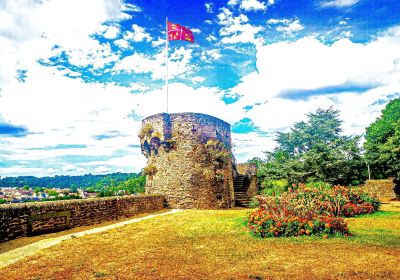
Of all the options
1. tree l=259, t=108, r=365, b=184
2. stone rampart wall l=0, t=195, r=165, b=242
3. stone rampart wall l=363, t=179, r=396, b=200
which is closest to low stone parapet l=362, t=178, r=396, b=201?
stone rampart wall l=363, t=179, r=396, b=200

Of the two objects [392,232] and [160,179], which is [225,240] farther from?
[160,179]

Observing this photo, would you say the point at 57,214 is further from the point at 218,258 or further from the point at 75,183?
the point at 75,183

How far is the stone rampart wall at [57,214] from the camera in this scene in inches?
318

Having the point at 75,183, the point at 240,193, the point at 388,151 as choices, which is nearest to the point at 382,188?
the point at 388,151

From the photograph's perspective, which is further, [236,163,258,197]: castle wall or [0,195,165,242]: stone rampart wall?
[236,163,258,197]: castle wall

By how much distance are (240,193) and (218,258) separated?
49.1 ft

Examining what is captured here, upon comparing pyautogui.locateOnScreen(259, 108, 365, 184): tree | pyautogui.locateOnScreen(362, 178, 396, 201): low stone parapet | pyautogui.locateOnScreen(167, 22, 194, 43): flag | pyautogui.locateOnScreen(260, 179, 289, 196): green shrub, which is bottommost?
pyautogui.locateOnScreen(362, 178, 396, 201): low stone parapet

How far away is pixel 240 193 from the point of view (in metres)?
19.9

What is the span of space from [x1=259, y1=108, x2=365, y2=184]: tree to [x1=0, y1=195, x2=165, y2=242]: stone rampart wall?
34.8ft

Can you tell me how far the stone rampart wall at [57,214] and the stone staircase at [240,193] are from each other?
787 centimetres

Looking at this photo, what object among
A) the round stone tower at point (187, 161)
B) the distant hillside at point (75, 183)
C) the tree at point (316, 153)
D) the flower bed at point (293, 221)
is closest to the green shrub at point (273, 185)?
the tree at point (316, 153)

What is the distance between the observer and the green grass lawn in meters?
4.34

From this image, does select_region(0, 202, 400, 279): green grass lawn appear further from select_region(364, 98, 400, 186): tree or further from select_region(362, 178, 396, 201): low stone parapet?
select_region(362, 178, 396, 201): low stone parapet

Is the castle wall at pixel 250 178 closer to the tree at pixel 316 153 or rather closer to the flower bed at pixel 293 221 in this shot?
the tree at pixel 316 153
